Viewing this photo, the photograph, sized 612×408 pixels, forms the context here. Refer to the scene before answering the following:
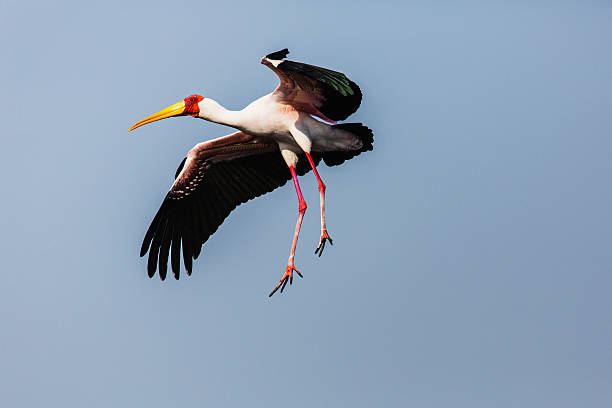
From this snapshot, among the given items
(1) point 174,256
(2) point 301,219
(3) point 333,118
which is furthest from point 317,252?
(1) point 174,256

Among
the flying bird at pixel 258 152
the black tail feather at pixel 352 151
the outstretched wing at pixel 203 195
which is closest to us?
the flying bird at pixel 258 152

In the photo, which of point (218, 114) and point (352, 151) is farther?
point (352, 151)

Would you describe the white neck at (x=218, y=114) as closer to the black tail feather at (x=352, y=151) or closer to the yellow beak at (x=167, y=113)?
the yellow beak at (x=167, y=113)

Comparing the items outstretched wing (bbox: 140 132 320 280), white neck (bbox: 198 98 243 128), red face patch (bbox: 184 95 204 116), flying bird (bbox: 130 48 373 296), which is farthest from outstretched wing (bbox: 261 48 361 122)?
outstretched wing (bbox: 140 132 320 280)

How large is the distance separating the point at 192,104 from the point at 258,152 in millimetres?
1769

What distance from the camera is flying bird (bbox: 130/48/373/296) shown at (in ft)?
53.5

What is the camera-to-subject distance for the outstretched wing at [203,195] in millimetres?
18531

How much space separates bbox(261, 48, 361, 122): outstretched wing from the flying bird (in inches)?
0.6

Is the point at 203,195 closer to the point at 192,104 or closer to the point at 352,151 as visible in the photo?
the point at 192,104

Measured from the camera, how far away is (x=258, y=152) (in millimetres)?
18500

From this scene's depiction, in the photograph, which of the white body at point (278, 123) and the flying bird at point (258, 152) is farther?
the white body at point (278, 123)

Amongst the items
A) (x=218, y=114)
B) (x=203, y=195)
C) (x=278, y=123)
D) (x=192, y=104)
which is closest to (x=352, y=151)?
(x=278, y=123)

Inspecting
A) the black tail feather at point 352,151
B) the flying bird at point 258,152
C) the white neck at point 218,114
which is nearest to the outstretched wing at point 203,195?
the flying bird at point 258,152

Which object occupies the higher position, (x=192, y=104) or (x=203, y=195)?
(x=192, y=104)
